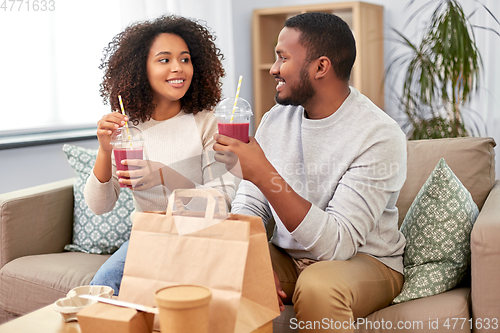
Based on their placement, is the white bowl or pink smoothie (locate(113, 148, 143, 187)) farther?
pink smoothie (locate(113, 148, 143, 187))

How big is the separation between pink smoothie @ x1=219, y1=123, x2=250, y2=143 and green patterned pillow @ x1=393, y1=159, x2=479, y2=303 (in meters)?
0.65

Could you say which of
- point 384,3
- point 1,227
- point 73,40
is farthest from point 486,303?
point 384,3

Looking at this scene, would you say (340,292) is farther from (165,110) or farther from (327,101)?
(165,110)

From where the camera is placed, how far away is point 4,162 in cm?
243

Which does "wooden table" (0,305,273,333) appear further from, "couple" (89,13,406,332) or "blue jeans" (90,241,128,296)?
"blue jeans" (90,241,128,296)

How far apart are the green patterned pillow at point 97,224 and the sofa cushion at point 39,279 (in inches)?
4.7

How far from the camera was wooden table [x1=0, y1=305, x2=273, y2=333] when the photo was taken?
3.45ft

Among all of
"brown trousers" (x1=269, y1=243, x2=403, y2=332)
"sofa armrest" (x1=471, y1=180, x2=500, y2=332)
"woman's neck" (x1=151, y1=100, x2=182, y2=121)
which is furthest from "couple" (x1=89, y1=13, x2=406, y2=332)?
"woman's neck" (x1=151, y1=100, x2=182, y2=121)

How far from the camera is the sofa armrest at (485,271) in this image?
1.29 meters

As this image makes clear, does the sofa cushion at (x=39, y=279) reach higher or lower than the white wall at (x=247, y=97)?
lower

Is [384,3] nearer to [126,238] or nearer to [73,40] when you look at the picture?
[73,40]

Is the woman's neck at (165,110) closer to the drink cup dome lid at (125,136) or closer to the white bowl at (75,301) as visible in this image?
the drink cup dome lid at (125,136)

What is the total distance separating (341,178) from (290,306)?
16.4 inches

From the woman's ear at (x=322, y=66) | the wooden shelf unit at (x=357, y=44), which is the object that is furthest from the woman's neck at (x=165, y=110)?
the wooden shelf unit at (x=357, y=44)
